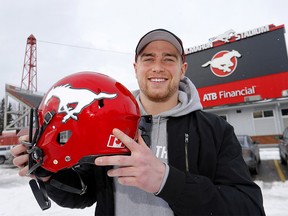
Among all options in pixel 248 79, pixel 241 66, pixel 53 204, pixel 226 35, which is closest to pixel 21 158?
pixel 53 204

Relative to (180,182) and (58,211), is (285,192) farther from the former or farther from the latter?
(180,182)

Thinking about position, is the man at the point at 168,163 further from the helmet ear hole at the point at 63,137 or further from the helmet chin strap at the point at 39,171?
the helmet ear hole at the point at 63,137

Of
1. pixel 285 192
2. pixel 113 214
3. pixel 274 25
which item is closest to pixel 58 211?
pixel 113 214

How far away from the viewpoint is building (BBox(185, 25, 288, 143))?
17.0 meters

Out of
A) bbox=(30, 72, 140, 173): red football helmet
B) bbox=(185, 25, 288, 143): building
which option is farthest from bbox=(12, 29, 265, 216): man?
bbox=(185, 25, 288, 143): building

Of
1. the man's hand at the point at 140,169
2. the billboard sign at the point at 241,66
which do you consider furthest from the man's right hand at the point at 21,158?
the billboard sign at the point at 241,66

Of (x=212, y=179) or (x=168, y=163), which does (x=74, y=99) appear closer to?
(x=168, y=163)

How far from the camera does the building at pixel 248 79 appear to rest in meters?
17.0

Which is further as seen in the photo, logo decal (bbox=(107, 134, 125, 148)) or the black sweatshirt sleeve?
logo decal (bbox=(107, 134, 125, 148))

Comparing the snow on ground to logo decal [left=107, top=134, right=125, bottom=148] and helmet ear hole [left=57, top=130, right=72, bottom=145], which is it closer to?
helmet ear hole [left=57, top=130, right=72, bottom=145]

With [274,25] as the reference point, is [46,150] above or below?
below

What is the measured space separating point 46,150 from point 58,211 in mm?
3756

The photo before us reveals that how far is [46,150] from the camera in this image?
1.37 metres

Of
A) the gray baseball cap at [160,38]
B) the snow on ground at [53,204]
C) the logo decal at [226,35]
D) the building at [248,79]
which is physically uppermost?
the logo decal at [226,35]
